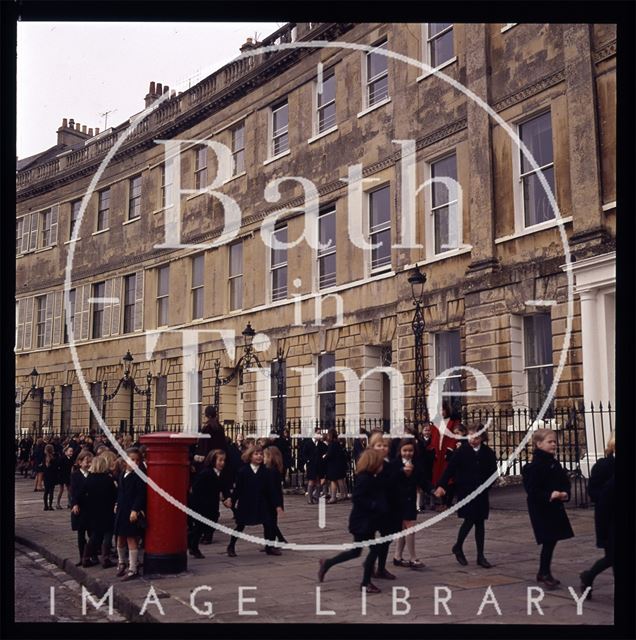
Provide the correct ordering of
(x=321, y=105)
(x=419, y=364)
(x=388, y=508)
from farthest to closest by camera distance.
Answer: (x=321, y=105), (x=419, y=364), (x=388, y=508)

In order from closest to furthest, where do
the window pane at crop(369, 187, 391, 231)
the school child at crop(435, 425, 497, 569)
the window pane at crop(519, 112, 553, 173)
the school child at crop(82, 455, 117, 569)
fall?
1. the school child at crop(435, 425, 497, 569)
2. the school child at crop(82, 455, 117, 569)
3. the window pane at crop(519, 112, 553, 173)
4. the window pane at crop(369, 187, 391, 231)

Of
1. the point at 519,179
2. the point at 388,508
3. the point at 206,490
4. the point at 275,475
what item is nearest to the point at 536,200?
Answer: the point at 519,179

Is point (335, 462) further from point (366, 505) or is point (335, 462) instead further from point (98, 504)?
point (366, 505)

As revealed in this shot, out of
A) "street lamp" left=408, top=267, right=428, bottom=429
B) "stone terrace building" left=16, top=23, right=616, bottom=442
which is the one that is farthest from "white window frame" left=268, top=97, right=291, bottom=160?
"street lamp" left=408, top=267, right=428, bottom=429

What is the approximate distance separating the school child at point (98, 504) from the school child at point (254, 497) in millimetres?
1550

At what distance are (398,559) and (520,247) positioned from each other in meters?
9.73

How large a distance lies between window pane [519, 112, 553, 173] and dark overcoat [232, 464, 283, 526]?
9977mm

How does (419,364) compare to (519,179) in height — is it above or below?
below

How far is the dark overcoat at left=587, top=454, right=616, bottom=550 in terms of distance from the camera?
7730 millimetres

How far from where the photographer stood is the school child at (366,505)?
8.74 meters

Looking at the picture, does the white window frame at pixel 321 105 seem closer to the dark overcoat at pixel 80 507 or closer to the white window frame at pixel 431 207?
the white window frame at pixel 431 207

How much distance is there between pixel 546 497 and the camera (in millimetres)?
8641

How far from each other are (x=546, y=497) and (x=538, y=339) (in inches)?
374

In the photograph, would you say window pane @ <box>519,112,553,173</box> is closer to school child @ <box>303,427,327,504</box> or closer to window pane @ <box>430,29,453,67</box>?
window pane @ <box>430,29,453,67</box>
